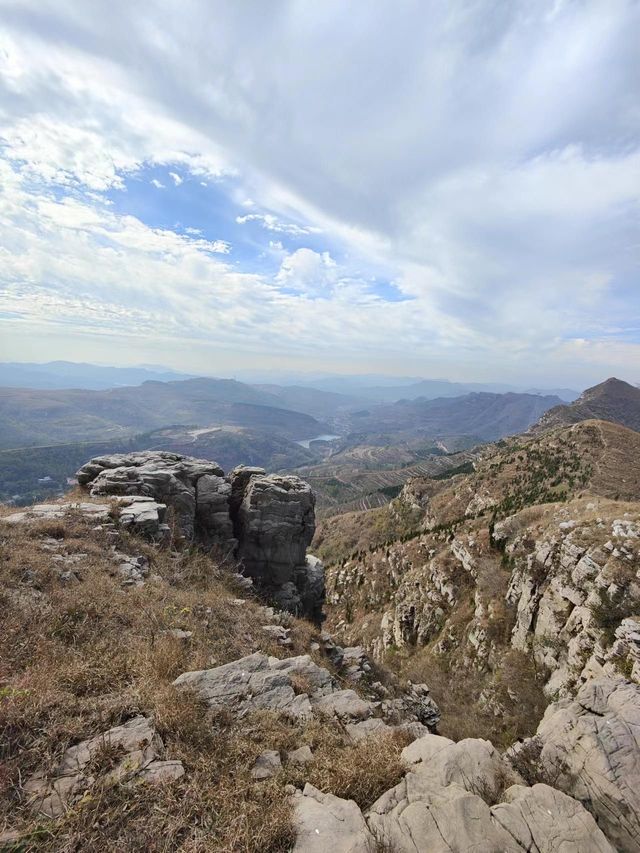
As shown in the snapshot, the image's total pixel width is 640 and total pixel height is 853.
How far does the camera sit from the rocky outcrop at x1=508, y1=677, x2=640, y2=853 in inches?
230

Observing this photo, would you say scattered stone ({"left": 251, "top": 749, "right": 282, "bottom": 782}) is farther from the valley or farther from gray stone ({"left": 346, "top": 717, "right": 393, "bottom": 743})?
gray stone ({"left": 346, "top": 717, "right": 393, "bottom": 743})

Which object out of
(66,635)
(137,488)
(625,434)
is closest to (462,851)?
(66,635)

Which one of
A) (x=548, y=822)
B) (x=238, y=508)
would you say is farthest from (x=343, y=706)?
(x=238, y=508)

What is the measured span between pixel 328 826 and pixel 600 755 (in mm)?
5277

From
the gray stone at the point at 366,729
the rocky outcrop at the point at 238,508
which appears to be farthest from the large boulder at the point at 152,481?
the gray stone at the point at 366,729

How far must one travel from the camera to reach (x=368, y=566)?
6109 cm

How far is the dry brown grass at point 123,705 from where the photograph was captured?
15.1 feet

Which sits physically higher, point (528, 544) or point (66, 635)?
point (66, 635)

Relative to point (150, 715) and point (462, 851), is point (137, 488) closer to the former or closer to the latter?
point (150, 715)

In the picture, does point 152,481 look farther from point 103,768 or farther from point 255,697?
point 103,768

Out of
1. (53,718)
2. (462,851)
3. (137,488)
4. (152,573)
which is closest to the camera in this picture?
(462,851)

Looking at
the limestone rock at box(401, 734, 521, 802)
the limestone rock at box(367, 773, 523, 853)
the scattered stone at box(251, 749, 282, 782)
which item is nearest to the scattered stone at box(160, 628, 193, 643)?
the scattered stone at box(251, 749, 282, 782)

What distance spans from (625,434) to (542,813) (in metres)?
93.7

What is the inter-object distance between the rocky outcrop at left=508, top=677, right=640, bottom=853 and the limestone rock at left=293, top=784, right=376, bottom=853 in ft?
12.4
